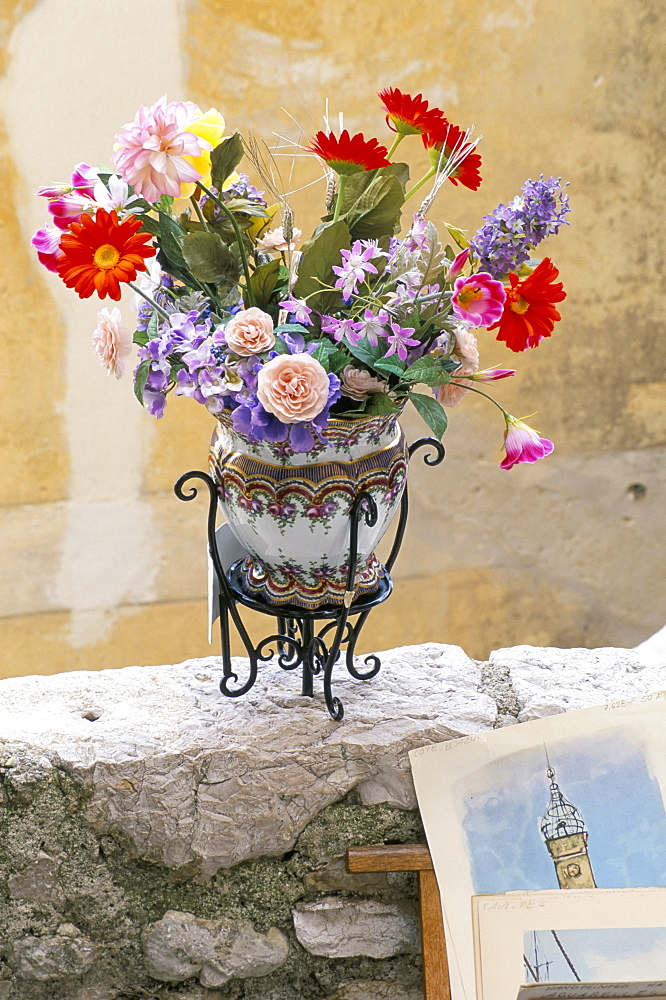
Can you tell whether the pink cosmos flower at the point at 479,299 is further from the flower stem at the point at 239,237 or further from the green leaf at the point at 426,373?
the flower stem at the point at 239,237

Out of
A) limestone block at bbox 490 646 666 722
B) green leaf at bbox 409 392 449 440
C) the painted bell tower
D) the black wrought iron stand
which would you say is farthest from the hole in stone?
green leaf at bbox 409 392 449 440

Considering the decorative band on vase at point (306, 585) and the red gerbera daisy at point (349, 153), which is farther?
the decorative band on vase at point (306, 585)

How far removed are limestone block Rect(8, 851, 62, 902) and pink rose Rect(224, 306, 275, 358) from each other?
0.56m

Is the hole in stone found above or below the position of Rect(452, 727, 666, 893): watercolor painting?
above

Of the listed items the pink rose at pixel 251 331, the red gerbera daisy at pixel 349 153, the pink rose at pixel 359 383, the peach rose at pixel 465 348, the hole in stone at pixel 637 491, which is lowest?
the pink rose at pixel 359 383

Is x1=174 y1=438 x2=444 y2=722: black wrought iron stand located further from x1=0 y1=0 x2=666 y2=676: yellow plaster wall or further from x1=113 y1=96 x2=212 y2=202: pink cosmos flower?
x1=0 y1=0 x2=666 y2=676: yellow plaster wall

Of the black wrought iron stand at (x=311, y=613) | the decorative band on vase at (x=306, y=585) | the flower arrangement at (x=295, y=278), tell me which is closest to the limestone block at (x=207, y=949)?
the black wrought iron stand at (x=311, y=613)

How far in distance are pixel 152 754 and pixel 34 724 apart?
14 centimetres

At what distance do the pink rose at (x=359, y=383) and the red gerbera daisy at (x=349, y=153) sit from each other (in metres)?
0.19

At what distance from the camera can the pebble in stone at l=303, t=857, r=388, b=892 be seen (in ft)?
3.27

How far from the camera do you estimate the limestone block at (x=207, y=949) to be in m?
0.98

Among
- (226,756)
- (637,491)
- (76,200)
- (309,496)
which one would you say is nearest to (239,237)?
(76,200)

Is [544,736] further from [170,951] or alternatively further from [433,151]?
[433,151]

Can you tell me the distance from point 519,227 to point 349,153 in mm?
169
